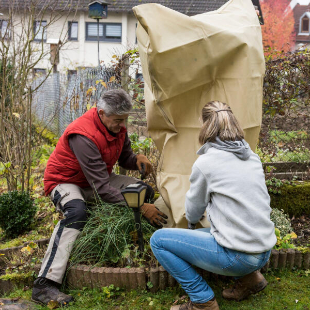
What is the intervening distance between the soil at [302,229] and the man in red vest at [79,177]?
1467 millimetres

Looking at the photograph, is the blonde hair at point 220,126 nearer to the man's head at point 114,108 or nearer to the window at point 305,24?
the man's head at point 114,108

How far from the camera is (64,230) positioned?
323cm

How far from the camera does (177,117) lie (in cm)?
323

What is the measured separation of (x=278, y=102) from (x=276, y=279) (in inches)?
101

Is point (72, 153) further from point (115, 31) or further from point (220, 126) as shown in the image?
point (115, 31)

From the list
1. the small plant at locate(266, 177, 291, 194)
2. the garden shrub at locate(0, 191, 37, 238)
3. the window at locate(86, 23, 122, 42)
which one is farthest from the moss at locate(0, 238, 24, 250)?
the window at locate(86, 23, 122, 42)

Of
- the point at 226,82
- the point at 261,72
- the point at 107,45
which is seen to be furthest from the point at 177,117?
the point at 107,45

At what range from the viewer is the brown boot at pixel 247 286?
9.70ft

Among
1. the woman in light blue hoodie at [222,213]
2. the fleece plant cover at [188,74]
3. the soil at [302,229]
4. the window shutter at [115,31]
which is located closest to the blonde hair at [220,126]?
the woman in light blue hoodie at [222,213]

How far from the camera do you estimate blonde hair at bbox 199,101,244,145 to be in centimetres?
258

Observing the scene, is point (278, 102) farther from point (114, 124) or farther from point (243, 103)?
point (114, 124)

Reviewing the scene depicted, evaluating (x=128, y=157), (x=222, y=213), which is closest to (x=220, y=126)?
(x=222, y=213)

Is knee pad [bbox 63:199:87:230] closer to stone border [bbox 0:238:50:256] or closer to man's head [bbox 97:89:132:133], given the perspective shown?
stone border [bbox 0:238:50:256]

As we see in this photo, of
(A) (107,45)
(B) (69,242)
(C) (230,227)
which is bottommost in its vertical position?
(B) (69,242)
